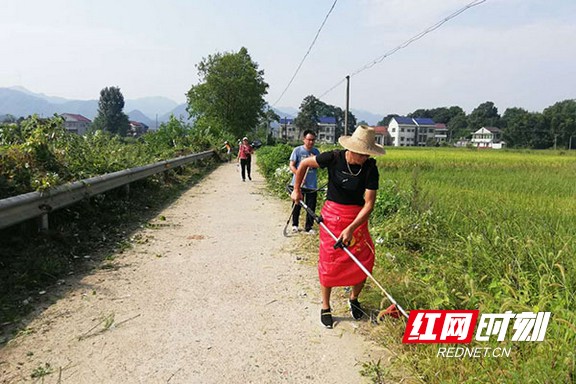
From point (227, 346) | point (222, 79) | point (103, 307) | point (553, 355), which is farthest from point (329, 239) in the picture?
point (222, 79)

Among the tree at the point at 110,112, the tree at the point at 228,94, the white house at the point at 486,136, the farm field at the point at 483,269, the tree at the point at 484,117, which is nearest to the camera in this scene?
the farm field at the point at 483,269

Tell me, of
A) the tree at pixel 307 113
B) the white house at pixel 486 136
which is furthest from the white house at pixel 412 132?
the tree at pixel 307 113

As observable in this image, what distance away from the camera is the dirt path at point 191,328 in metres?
2.90

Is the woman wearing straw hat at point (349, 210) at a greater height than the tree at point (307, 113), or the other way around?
the tree at point (307, 113)

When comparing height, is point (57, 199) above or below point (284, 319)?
above

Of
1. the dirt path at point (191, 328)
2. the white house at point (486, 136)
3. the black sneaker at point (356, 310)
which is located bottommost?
the dirt path at point (191, 328)

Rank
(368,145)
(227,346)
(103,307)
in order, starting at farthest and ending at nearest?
(103,307), (368,145), (227,346)

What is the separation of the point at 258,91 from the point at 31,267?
52341 mm

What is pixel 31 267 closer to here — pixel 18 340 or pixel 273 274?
pixel 18 340

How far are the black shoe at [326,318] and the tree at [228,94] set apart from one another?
50311mm

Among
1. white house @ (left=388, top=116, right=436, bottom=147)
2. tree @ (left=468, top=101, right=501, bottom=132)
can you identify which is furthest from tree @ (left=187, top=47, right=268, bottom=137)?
tree @ (left=468, top=101, right=501, bottom=132)

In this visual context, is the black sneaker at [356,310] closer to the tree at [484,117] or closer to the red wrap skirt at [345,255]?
the red wrap skirt at [345,255]

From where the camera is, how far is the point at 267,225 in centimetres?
798

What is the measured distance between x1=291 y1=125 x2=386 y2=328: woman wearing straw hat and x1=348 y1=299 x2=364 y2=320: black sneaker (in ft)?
0.03
